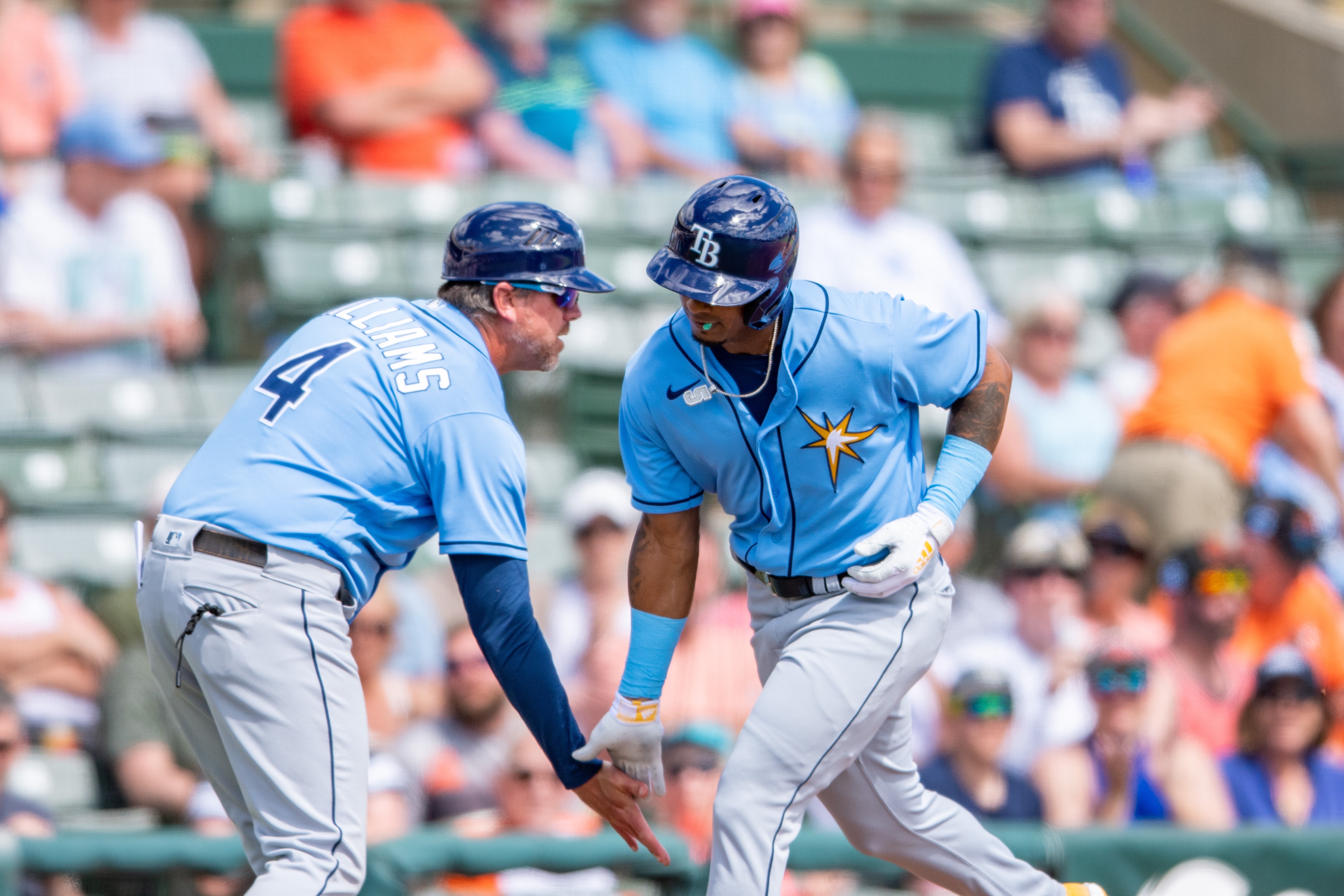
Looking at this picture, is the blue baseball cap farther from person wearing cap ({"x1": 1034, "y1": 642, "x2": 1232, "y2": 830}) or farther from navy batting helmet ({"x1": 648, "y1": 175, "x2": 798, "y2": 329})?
person wearing cap ({"x1": 1034, "y1": 642, "x2": 1232, "y2": 830})

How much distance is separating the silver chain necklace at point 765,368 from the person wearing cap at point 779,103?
187 inches

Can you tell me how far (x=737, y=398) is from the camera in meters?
3.26

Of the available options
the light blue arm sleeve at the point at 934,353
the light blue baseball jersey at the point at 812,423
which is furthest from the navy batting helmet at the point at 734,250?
the light blue arm sleeve at the point at 934,353

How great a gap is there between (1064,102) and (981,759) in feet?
14.4

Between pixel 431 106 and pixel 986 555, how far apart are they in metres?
3.21

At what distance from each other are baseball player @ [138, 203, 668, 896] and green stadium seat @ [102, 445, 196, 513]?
2.83 meters

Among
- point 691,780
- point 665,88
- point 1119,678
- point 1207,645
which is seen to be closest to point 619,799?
point 691,780

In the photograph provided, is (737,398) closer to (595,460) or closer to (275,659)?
(275,659)

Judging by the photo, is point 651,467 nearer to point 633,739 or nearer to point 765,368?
point 765,368

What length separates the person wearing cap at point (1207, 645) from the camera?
17.7 ft

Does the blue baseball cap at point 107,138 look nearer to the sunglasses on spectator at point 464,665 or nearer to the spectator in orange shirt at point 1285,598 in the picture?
the sunglasses on spectator at point 464,665

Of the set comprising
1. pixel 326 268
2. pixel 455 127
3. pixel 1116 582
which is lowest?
pixel 1116 582

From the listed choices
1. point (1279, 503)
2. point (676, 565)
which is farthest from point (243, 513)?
point (1279, 503)

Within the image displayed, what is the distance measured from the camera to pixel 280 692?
298 cm
